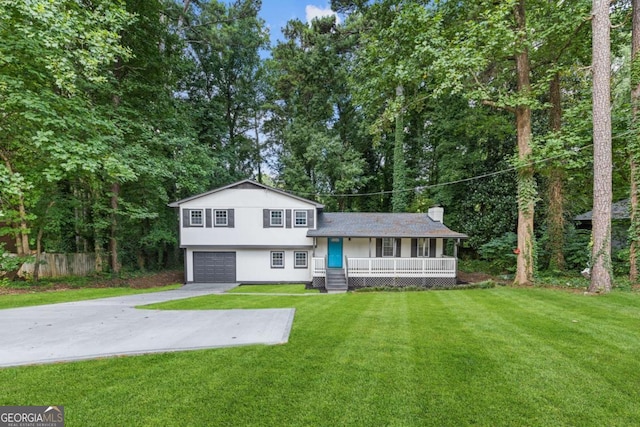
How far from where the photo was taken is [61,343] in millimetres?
4758

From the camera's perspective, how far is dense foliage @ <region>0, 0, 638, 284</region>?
823 centimetres

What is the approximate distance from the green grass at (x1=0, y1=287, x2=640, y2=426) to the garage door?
32.0 ft

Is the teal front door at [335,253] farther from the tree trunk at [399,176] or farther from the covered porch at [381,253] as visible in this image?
the tree trunk at [399,176]

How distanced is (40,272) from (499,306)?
1814 centimetres

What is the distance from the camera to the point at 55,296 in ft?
30.5

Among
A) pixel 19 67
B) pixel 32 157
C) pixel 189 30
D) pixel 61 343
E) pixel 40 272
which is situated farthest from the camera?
pixel 189 30

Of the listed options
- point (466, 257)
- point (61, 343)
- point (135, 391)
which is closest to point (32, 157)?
point (61, 343)

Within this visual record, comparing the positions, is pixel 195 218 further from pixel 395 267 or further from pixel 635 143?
pixel 635 143

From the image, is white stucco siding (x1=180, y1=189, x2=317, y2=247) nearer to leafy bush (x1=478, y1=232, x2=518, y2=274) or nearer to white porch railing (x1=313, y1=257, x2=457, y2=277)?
white porch railing (x1=313, y1=257, x2=457, y2=277)

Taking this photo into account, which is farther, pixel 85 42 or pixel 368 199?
pixel 368 199

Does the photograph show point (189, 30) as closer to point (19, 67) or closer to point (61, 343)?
point (19, 67)

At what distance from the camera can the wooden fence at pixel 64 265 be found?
11852 millimetres

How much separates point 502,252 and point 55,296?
20.4 metres

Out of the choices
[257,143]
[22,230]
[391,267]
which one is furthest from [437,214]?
[22,230]
